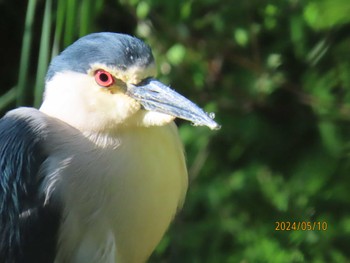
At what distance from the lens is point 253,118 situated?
3.48 meters

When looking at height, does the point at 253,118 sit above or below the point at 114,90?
below

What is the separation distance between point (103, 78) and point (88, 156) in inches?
7.7

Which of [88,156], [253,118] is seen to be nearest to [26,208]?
[88,156]

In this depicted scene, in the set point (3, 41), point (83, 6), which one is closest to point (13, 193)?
point (83, 6)

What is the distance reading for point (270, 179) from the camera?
11.3 ft

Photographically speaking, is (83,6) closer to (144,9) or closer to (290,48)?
(144,9)

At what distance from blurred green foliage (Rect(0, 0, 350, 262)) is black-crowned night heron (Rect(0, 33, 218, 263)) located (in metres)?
0.81

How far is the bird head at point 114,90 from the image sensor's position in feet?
7.67

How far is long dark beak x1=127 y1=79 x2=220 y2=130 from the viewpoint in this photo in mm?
2305

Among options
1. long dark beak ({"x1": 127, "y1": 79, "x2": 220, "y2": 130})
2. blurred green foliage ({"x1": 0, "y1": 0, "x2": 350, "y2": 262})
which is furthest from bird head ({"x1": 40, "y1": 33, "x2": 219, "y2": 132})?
blurred green foliage ({"x1": 0, "y1": 0, "x2": 350, "y2": 262})

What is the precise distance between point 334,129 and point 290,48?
0.39 m

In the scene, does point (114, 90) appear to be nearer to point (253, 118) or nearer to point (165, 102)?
point (165, 102)

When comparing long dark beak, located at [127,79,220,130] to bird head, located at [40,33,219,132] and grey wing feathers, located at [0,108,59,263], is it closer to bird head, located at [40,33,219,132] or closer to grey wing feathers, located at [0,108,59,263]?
bird head, located at [40,33,219,132]

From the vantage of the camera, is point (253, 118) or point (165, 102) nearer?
point (165, 102)
